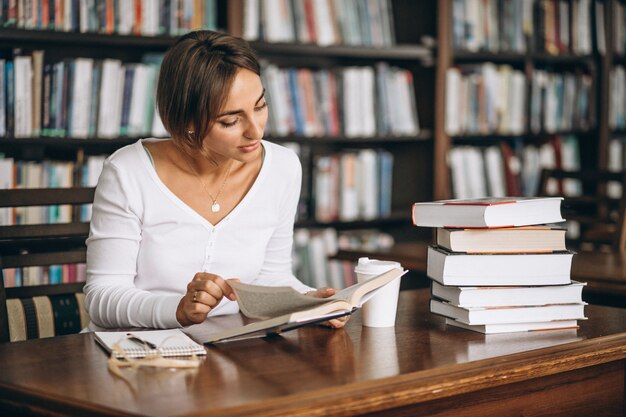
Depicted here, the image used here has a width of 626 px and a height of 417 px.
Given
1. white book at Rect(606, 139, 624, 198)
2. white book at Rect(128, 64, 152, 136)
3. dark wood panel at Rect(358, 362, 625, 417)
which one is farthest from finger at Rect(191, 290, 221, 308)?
white book at Rect(606, 139, 624, 198)

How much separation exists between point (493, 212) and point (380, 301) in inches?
9.5

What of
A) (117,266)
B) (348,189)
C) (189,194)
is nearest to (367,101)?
(348,189)

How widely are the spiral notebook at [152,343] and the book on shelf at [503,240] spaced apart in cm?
46

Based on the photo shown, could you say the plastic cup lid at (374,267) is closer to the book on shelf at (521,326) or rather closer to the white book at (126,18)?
the book on shelf at (521,326)

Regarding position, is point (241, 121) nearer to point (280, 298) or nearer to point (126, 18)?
point (280, 298)

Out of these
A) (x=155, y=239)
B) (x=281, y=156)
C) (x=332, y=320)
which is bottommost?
(x=332, y=320)

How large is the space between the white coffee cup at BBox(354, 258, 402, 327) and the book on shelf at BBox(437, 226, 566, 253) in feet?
0.36

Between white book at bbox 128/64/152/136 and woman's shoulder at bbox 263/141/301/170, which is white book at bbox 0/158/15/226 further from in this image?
woman's shoulder at bbox 263/141/301/170

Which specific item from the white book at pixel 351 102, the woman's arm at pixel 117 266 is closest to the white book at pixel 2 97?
the woman's arm at pixel 117 266

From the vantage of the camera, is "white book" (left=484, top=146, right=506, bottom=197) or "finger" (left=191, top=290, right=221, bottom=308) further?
"white book" (left=484, top=146, right=506, bottom=197)

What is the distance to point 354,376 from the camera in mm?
1158

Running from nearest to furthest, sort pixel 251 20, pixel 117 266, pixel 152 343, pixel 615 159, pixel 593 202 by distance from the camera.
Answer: pixel 152 343 → pixel 117 266 → pixel 251 20 → pixel 593 202 → pixel 615 159

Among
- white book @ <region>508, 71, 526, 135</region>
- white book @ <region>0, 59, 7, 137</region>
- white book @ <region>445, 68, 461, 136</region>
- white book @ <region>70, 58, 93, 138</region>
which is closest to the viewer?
white book @ <region>0, 59, 7, 137</region>

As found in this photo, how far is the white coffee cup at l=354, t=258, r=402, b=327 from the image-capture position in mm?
Answer: 1494
